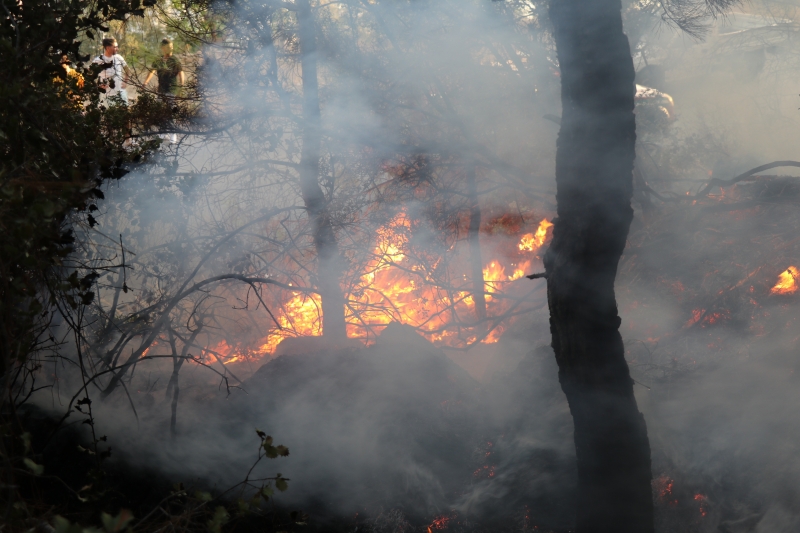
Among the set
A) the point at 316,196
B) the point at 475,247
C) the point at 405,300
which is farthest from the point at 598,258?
the point at 405,300

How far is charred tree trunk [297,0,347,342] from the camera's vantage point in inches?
261

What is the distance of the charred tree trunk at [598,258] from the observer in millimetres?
2992

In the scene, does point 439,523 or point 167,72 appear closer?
A: point 439,523

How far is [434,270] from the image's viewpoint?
8.25m

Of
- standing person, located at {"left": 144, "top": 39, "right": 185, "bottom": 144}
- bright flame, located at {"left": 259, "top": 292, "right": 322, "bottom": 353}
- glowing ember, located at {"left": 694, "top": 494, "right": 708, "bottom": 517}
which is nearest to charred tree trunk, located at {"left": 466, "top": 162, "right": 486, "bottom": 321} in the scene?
bright flame, located at {"left": 259, "top": 292, "right": 322, "bottom": 353}

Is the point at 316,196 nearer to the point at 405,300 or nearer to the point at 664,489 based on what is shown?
the point at 405,300

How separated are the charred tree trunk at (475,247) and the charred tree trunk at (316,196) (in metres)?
2.02

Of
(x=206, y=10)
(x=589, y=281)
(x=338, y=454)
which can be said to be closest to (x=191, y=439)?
(x=338, y=454)

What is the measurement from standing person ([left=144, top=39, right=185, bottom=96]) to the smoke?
367 mm

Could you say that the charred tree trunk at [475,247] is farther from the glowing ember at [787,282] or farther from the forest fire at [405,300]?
the glowing ember at [787,282]

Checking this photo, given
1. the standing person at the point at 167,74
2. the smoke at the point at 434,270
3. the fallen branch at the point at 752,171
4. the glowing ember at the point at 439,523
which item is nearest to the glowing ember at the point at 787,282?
the smoke at the point at 434,270

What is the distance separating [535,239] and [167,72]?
577 cm

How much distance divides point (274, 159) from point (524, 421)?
4.44 metres

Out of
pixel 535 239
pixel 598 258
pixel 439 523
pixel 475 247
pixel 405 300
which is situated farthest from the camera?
pixel 535 239
